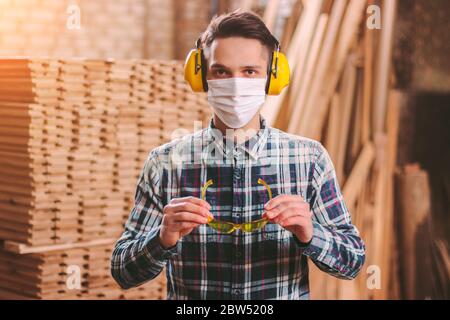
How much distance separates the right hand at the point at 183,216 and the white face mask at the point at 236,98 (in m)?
0.42

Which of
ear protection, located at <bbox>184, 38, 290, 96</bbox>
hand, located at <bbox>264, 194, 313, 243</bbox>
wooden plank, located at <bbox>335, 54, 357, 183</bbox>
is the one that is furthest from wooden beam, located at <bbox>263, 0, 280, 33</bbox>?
hand, located at <bbox>264, 194, 313, 243</bbox>

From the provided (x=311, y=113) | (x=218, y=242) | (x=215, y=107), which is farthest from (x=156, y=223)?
(x=311, y=113)

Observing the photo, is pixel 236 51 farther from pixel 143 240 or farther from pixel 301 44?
pixel 301 44

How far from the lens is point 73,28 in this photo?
4.55 metres

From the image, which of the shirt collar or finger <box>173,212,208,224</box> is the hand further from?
the shirt collar

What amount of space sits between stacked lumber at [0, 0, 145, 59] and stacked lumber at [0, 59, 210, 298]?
2.04 ft

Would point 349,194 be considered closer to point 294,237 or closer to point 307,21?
point 307,21

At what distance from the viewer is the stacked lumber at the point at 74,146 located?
12.2ft

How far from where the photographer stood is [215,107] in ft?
8.69

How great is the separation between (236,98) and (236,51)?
159mm

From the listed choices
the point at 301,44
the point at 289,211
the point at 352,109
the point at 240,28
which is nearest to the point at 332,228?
the point at 289,211

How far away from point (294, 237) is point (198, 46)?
2.42 feet

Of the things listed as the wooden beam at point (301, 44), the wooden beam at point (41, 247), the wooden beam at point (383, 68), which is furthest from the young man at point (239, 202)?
the wooden beam at point (383, 68)

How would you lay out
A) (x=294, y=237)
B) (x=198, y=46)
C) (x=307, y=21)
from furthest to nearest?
1. (x=307, y=21)
2. (x=198, y=46)
3. (x=294, y=237)
